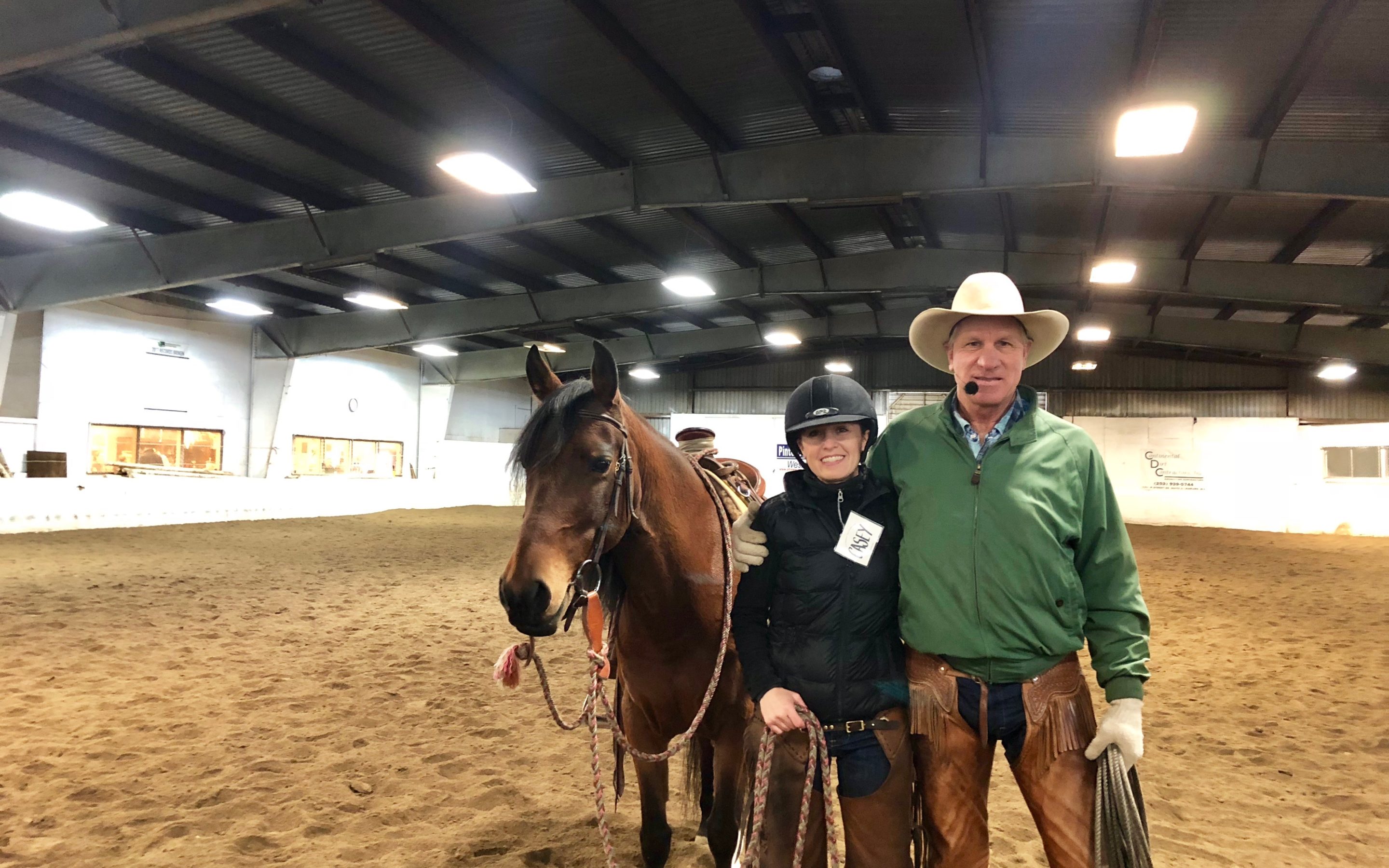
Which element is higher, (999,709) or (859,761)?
(999,709)

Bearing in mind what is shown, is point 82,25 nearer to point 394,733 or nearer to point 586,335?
point 394,733

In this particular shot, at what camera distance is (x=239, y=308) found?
517 inches

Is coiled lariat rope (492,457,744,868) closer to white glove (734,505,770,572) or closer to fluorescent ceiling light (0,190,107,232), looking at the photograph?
white glove (734,505,770,572)

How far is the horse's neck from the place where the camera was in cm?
191

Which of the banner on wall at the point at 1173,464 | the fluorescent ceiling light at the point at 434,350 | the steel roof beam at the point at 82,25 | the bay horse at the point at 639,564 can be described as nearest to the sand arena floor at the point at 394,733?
the bay horse at the point at 639,564

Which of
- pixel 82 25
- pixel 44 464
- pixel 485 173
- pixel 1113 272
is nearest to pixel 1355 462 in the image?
pixel 1113 272

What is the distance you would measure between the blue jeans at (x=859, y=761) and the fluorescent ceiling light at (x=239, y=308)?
14.2 metres

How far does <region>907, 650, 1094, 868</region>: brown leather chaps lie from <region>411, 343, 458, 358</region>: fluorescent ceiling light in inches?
622

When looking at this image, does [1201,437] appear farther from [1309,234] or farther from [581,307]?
[581,307]

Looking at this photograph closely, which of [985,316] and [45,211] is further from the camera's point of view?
[45,211]

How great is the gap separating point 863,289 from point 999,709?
953 centimetres

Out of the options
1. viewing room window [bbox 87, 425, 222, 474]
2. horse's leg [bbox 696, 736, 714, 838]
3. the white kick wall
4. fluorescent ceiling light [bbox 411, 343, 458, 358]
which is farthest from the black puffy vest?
fluorescent ceiling light [bbox 411, 343, 458, 358]

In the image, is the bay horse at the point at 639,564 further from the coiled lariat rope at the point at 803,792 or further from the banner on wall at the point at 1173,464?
the banner on wall at the point at 1173,464

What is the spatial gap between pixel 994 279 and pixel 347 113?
6414 mm
